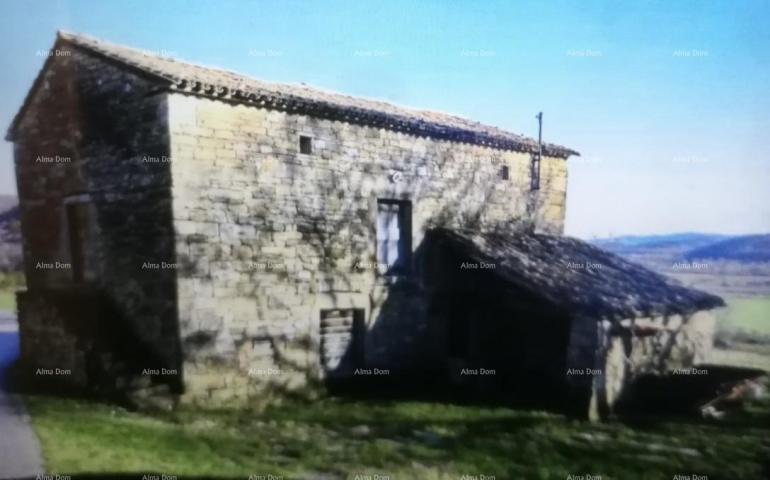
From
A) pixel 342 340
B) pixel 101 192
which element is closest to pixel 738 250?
pixel 342 340

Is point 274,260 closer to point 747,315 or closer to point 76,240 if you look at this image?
point 76,240

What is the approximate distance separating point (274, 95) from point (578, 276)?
6599 millimetres

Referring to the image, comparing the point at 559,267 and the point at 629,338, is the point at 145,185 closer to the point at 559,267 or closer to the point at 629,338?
the point at 559,267

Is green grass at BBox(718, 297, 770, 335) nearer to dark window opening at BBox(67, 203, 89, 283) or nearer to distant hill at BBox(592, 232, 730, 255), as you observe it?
distant hill at BBox(592, 232, 730, 255)

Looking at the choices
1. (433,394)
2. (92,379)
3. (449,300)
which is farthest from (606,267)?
(92,379)

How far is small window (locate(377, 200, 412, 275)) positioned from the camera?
985 centimetres

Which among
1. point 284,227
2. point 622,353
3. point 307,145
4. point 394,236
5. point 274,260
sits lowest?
point 622,353

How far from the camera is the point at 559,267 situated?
10.2 metres

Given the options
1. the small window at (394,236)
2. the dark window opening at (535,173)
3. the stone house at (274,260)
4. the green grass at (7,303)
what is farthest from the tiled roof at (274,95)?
the green grass at (7,303)

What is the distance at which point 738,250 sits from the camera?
8336 mm

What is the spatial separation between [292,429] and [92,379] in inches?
127

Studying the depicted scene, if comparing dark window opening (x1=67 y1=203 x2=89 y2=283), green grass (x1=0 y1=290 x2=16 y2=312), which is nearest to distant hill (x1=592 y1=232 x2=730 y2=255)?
→ dark window opening (x1=67 y1=203 x2=89 y2=283)

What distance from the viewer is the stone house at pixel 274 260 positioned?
7.48 metres

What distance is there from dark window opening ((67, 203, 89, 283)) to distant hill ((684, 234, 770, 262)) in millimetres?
11140
